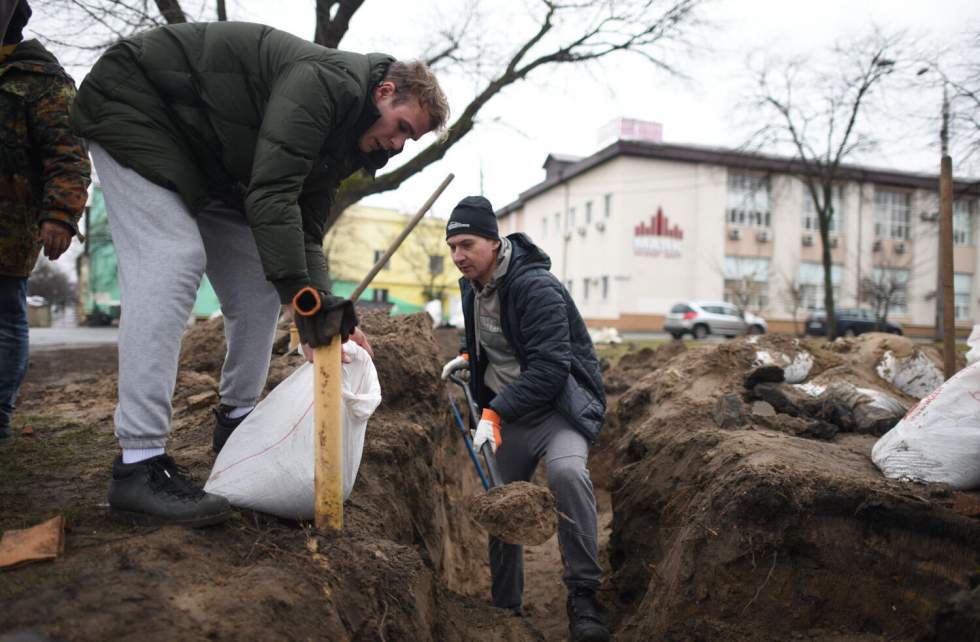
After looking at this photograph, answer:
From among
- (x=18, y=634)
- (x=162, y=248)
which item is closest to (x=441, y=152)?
(x=162, y=248)

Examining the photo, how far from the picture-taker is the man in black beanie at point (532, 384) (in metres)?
2.94

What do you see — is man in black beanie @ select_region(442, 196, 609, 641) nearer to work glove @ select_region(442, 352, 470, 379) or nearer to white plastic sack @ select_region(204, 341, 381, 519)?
work glove @ select_region(442, 352, 470, 379)

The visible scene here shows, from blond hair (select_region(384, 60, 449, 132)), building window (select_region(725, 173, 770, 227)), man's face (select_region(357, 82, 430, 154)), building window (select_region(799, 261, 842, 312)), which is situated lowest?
man's face (select_region(357, 82, 430, 154))

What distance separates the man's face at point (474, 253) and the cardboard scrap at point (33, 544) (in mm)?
1892

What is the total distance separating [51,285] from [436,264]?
45864mm

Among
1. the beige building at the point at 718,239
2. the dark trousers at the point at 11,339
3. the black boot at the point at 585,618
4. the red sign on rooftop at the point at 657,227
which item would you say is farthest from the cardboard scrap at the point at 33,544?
the red sign on rooftop at the point at 657,227

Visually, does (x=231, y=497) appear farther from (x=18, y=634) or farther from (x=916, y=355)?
(x=916, y=355)

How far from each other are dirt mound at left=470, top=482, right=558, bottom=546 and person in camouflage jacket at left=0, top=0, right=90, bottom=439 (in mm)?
1942

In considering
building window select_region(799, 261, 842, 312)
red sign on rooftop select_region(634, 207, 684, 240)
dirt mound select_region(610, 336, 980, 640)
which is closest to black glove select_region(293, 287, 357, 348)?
dirt mound select_region(610, 336, 980, 640)

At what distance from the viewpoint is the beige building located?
97.7ft

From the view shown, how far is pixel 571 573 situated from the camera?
2.94 m

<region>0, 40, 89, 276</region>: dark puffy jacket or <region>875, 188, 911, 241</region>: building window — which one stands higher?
<region>875, 188, 911, 241</region>: building window

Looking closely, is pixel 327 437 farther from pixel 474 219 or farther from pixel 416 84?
pixel 474 219

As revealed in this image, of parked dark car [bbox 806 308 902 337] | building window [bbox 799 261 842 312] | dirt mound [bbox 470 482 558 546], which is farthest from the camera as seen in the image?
building window [bbox 799 261 842 312]
